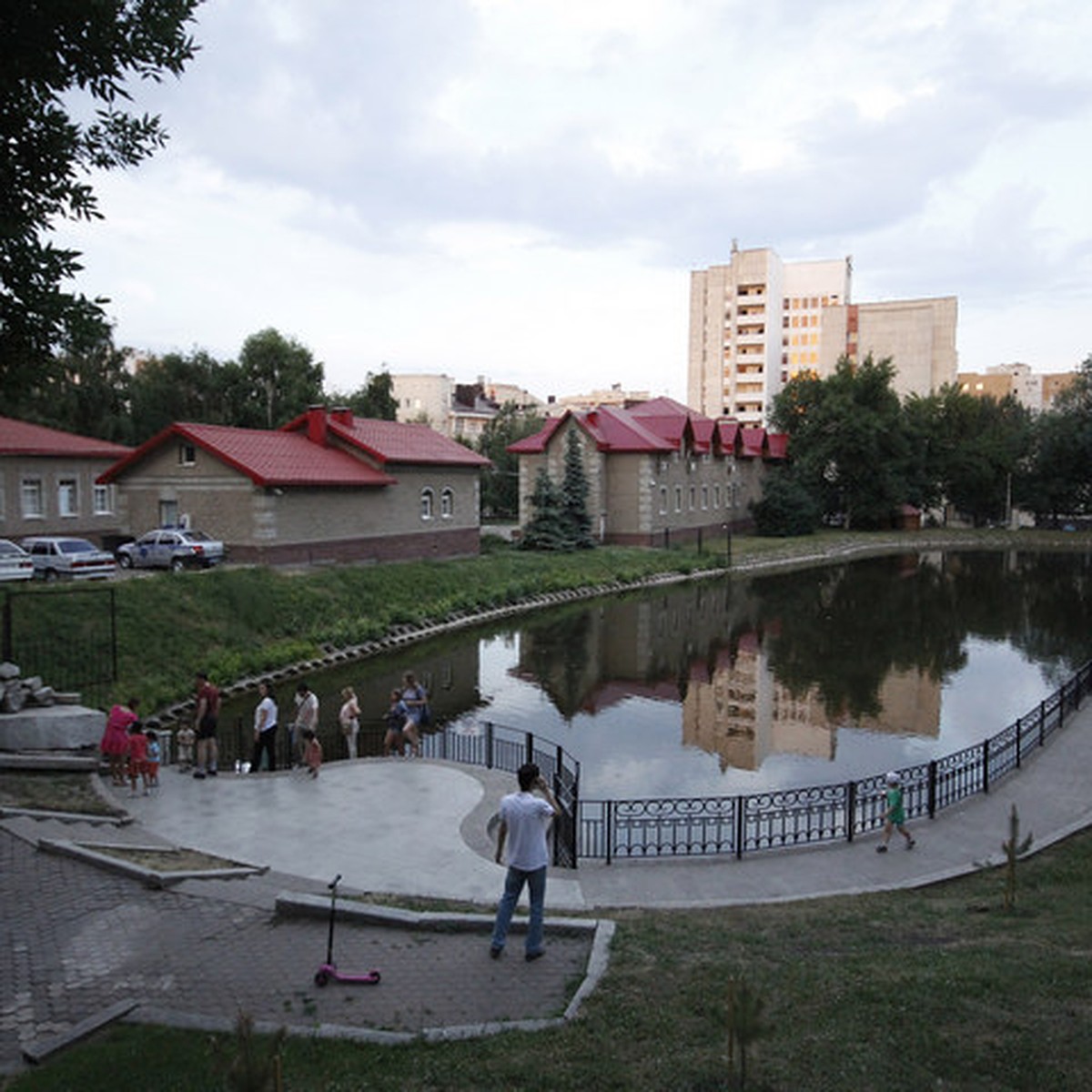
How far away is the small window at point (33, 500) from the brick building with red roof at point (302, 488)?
9.36 ft

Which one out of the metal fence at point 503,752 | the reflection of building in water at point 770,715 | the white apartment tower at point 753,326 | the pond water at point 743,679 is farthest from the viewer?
the white apartment tower at point 753,326

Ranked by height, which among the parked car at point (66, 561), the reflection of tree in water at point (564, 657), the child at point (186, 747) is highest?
the parked car at point (66, 561)

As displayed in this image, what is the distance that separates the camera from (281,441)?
38.7 meters

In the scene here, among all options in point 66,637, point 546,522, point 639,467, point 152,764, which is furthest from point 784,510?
point 152,764

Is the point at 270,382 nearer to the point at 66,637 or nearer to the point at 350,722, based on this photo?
the point at 66,637

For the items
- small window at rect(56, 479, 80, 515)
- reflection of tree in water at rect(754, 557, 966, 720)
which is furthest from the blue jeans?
small window at rect(56, 479, 80, 515)

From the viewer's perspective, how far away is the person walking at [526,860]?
27.2ft

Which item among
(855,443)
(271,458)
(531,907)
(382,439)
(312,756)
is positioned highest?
(855,443)

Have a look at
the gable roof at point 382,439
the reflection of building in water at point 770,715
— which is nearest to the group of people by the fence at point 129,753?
the reflection of building in water at point 770,715

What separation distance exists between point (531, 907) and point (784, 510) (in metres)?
65.1

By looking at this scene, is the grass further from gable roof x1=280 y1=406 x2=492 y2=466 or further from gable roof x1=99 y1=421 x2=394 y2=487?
gable roof x1=280 y1=406 x2=492 y2=466

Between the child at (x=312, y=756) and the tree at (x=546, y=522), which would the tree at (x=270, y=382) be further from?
the child at (x=312, y=756)

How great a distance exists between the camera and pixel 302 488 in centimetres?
3612

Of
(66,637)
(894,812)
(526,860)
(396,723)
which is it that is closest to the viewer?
(526,860)
